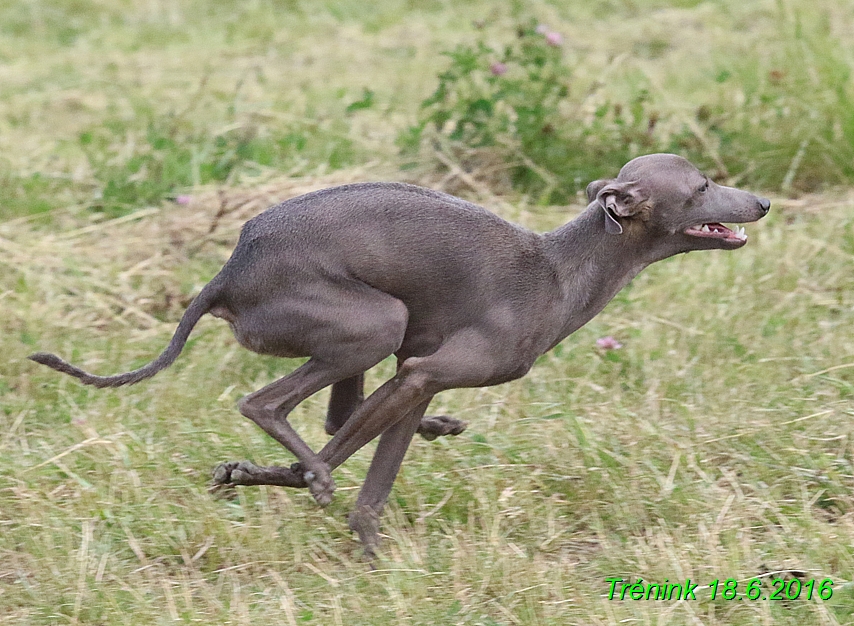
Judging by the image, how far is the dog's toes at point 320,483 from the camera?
13.6ft

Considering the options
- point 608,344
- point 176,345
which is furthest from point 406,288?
point 608,344

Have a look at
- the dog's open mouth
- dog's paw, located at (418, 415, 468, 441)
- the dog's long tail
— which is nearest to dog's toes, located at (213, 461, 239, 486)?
the dog's long tail

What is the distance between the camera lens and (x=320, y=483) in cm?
415

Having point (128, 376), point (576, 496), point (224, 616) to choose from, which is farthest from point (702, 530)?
point (128, 376)

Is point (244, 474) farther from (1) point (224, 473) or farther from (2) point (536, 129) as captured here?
(2) point (536, 129)

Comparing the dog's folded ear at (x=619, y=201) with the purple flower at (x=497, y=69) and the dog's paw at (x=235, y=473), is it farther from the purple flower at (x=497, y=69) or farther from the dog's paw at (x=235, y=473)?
the purple flower at (x=497, y=69)

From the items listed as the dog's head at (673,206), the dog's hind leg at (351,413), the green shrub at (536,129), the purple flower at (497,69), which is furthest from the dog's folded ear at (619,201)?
the purple flower at (497,69)

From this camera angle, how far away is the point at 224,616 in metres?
3.78

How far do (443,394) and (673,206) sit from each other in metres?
1.44

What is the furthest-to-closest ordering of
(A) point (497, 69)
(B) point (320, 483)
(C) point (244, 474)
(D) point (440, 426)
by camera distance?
(A) point (497, 69) → (D) point (440, 426) → (C) point (244, 474) → (B) point (320, 483)

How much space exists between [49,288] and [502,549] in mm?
2882

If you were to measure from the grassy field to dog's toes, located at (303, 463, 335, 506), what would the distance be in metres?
0.16

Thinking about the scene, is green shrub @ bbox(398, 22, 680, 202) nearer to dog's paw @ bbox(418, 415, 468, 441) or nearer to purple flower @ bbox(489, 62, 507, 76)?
purple flower @ bbox(489, 62, 507, 76)

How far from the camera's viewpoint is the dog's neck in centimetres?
428
